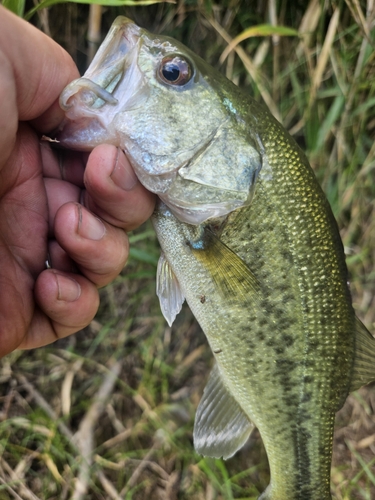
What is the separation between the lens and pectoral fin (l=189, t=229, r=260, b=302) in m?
1.32

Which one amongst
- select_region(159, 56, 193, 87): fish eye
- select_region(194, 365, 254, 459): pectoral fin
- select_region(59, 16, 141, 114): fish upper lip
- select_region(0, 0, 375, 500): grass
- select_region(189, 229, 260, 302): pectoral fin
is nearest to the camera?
select_region(59, 16, 141, 114): fish upper lip

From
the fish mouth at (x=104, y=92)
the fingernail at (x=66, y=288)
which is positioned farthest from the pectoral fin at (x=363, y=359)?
the fish mouth at (x=104, y=92)

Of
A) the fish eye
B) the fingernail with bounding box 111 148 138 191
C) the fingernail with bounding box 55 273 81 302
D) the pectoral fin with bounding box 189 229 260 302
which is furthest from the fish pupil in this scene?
the fingernail with bounding box 55 273 81 302

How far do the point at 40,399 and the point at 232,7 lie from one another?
2.46 metres

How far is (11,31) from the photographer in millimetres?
1102

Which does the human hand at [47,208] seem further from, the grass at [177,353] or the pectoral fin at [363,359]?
the pectoral fin at [363,359]

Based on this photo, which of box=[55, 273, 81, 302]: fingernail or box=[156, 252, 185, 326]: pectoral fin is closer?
box=[55, 273, 81, 302]: fingernail

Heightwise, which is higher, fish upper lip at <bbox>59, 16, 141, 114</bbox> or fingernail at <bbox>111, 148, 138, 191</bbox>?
fish upper lip at <bbox>59, 16, 141, 114</bbox>

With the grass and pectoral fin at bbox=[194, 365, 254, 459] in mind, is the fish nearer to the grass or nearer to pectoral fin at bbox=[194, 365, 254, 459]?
pectoral fin at bbox=[194, 365, 254, 459]

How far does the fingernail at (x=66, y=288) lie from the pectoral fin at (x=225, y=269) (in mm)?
451

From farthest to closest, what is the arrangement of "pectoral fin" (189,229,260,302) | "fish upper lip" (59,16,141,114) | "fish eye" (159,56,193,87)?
"pectoral fin" (189,229,260,302)
"fish eye" (159,56,193,87)
"fish upper lip" (59,16,141,114)

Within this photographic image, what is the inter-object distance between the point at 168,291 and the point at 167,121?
0.62 meters

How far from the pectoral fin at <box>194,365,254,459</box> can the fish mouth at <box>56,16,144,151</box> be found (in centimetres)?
106

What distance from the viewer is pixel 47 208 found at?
1.42 meters
